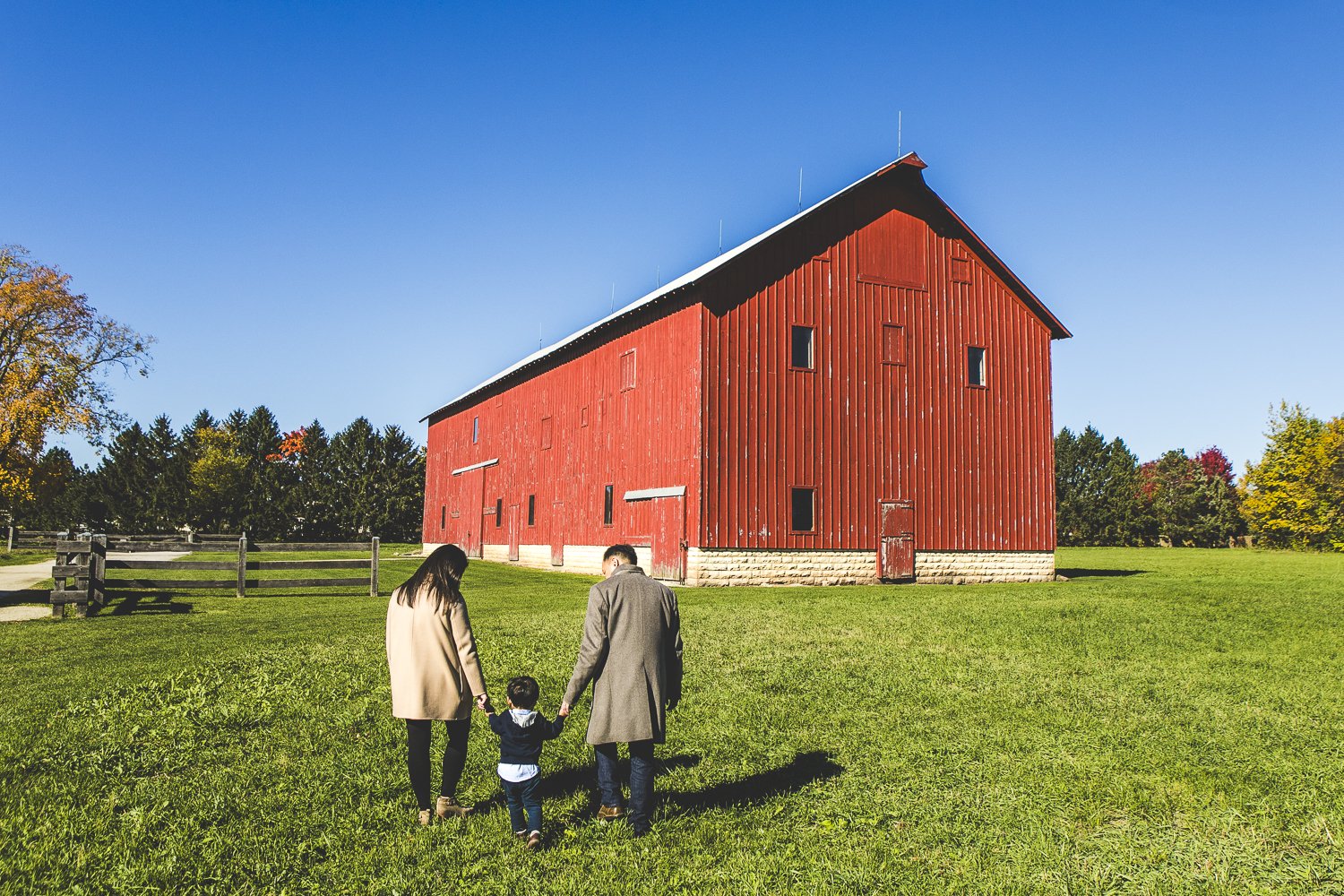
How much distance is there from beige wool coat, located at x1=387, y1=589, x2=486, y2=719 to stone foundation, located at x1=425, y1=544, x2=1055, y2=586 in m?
17.7

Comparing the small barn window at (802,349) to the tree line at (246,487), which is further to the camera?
the tree line at (246,487)

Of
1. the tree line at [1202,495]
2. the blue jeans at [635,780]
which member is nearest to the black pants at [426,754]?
the blue jeans at [635,780]

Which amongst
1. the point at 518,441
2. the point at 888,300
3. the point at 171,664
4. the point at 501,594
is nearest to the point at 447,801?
the point at 171,664

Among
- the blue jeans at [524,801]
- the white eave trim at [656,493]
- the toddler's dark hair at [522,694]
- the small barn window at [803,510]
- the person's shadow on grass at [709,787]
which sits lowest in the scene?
the person's shadow on grass at [709,787]

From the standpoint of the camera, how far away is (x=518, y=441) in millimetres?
38031

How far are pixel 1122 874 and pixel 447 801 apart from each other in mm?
4181

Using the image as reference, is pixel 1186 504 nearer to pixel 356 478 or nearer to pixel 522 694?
pixel 356 478

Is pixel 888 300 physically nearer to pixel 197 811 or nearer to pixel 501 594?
pixel 501 594

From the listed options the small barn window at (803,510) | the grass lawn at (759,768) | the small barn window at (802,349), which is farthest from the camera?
the small barn window at (802,349)

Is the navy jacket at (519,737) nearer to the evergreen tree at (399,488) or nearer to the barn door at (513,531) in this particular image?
the barn door at (513,531)

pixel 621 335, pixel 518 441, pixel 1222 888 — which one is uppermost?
pixel 621 335

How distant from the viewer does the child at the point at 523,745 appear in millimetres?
5809

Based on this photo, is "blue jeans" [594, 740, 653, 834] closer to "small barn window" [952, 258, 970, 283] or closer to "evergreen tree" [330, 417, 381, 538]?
"small barn window" [952, 258, 970, 283]

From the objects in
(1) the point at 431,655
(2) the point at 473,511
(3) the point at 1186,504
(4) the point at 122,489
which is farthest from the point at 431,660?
(3) the point at 1186,504
